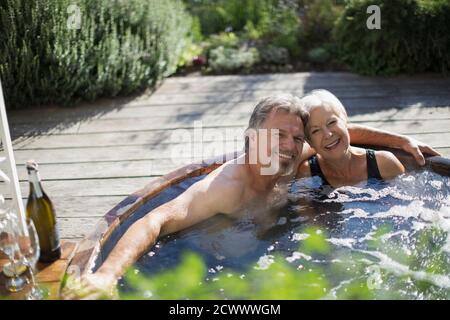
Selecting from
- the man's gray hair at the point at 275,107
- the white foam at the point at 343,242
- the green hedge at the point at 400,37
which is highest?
the green hedge at the point at 400,37

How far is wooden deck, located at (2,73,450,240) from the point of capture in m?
3.52

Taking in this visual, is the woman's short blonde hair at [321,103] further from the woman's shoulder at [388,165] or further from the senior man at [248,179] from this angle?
the woman's shoulder at [388,165]

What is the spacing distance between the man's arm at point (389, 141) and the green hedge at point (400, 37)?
2.38 metres

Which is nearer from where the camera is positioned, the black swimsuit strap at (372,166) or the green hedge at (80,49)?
the black swimsuit strap at (372,166)

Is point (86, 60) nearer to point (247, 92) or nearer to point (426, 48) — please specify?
point (247, 92)

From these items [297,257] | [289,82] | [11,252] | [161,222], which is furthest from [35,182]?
[289,82]

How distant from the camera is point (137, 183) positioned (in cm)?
350

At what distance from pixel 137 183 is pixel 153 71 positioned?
2.11 m

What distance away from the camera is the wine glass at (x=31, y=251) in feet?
5.69

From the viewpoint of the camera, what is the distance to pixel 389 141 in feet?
10.0

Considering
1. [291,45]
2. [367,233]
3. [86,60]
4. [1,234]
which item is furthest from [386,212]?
[291,45]

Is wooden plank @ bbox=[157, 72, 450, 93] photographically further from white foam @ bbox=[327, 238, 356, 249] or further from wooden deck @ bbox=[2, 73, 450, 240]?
white foam @ bbox=[327, 238, 356, 249]

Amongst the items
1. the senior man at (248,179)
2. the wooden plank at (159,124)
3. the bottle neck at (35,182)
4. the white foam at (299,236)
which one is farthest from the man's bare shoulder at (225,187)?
the wooden plank at (159,124)

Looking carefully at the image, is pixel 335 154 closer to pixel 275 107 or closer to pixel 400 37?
pixel 275 107
